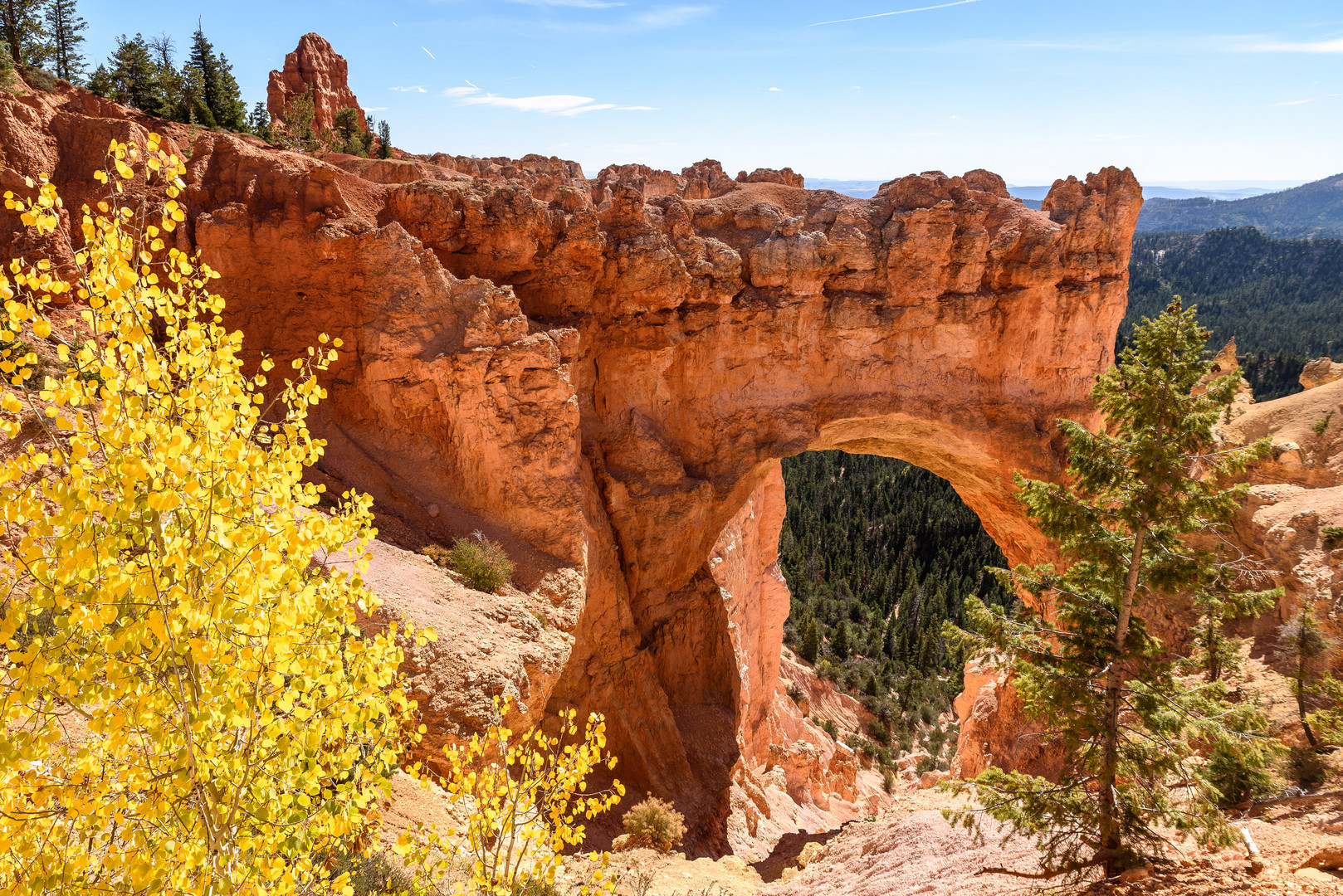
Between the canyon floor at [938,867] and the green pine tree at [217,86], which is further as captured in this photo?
the green pine tree at [217,86]

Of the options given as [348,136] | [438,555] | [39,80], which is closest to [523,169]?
[348,136]

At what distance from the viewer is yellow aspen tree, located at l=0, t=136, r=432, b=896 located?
13.7ft

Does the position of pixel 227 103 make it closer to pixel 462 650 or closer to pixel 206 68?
pixel 206 68

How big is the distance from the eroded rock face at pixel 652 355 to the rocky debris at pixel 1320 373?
72.9ft

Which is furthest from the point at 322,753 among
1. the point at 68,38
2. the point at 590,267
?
the point at 68,38

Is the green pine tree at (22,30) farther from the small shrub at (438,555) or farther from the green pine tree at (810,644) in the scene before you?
the green pine tree at (810,644)

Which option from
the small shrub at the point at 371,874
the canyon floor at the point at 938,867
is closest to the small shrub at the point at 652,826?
the canyon floor at the point at 938,867

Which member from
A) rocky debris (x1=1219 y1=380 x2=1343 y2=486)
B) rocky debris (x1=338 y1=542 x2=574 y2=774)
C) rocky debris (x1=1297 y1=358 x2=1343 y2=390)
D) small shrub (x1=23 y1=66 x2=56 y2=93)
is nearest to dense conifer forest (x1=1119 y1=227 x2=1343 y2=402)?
rocky debris (x1=1297 y1=358 x2=1343 y2=390)

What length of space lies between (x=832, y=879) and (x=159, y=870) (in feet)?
46.5

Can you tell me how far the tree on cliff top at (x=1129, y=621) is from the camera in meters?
9.52

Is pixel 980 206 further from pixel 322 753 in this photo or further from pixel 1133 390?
pixel 322 753

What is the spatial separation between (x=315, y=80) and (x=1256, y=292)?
516ft

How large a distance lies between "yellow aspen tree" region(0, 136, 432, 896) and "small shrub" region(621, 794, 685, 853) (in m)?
12.4

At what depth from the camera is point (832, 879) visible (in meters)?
15.4
